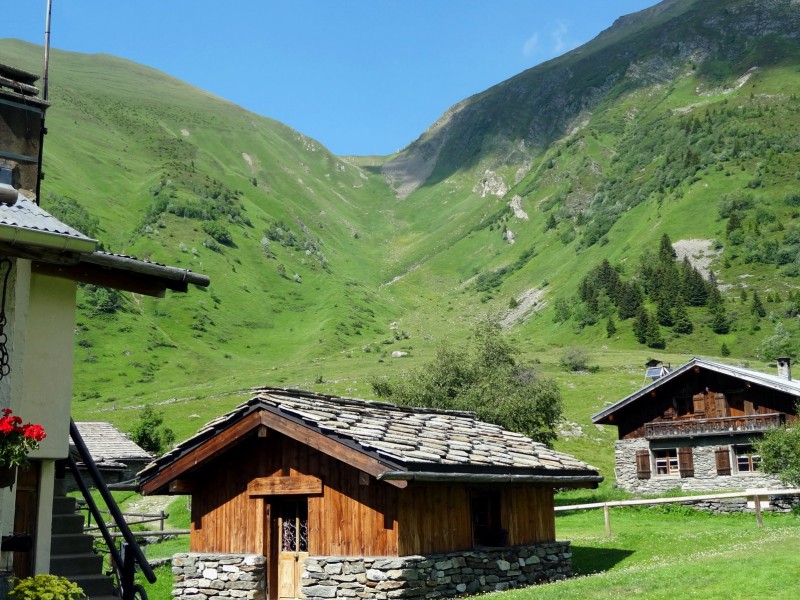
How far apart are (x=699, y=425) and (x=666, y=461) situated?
2969 mm

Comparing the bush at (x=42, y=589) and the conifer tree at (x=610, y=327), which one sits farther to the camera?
the conifer tree at (x=610, y=327)

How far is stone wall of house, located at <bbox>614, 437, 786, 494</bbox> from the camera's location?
138 ft

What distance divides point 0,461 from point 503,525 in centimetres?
1463

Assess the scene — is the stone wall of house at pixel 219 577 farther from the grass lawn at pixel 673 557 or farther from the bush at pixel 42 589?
the bush at pixel 42 589

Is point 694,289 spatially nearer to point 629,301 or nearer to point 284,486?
point 629,301

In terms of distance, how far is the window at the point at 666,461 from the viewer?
44.9 m

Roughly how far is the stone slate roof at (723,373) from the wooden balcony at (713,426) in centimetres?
160

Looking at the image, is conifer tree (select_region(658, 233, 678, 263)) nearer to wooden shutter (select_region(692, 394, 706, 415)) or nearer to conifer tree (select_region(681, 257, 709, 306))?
conifer tree (select_region(681, 257, 709, 306))

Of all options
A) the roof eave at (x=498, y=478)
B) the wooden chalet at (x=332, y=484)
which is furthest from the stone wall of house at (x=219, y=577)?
the roof eave at (x=498, y=478)

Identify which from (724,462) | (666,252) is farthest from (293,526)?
(666,252)

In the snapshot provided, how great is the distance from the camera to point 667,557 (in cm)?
2281

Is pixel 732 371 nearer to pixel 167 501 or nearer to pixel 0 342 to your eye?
pixel 167 501

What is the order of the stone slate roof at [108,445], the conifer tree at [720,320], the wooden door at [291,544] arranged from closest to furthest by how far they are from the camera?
1. the wooden door at [291,544]
2. the stone slate roof at [108,445]
3. the conifer tree at [720,320]

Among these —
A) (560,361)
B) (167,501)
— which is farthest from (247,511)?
(560,361)
